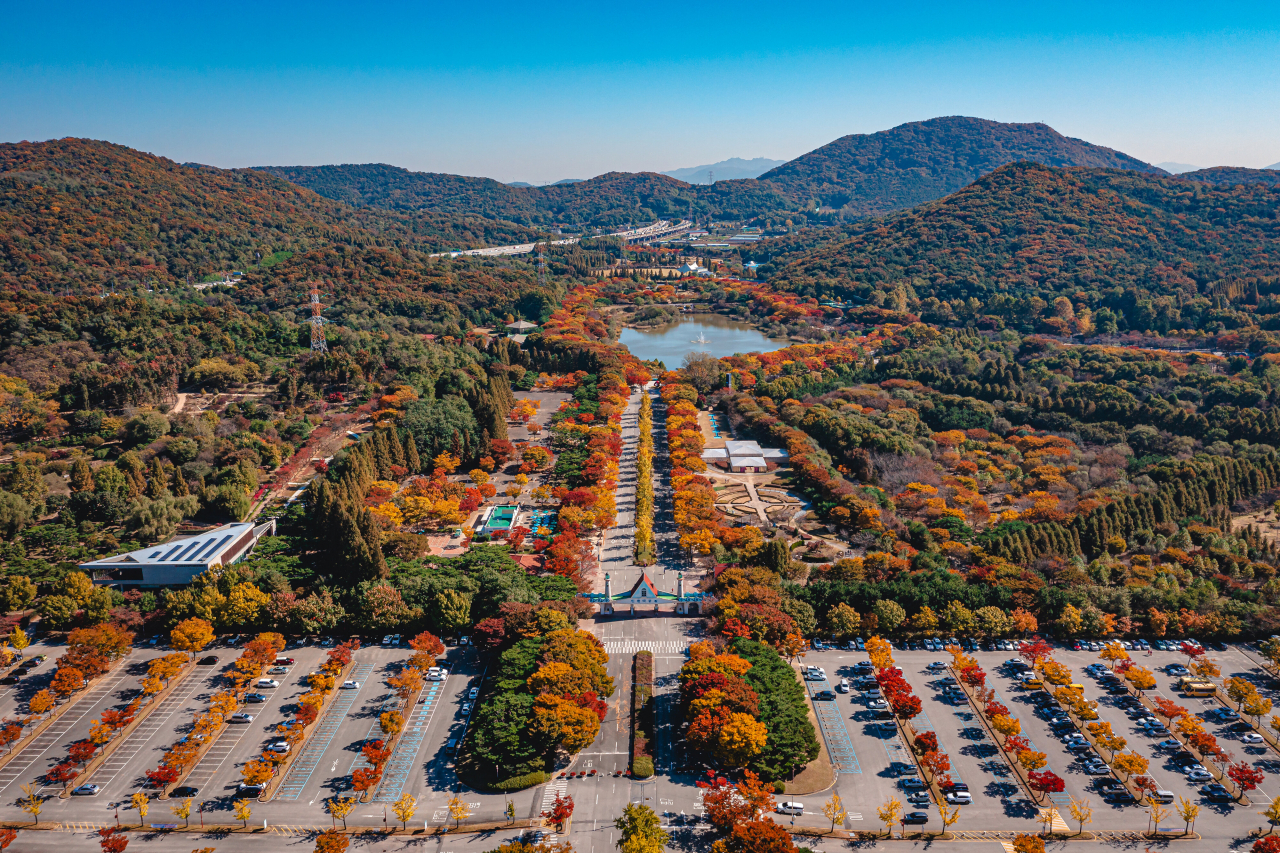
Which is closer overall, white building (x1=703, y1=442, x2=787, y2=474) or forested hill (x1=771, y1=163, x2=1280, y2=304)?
white building (x1=703, y1=442, x2=787, y2=474)

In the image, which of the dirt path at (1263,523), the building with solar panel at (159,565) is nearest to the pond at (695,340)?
the dirt path at (1263,523)

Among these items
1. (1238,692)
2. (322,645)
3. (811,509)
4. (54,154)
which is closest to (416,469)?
(322,645)

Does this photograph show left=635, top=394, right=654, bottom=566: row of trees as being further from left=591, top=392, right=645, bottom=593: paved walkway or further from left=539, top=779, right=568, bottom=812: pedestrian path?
left=539, top=779, right=568, bottom=812: pedestrian path

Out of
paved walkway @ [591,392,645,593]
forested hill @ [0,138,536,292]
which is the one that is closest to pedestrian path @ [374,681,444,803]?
paved walkway @ [591,392,645,593]

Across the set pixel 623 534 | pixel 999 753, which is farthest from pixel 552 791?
pixel 623 534

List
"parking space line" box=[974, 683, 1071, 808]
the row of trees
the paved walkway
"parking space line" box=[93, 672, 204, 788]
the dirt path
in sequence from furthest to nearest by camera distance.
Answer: the dirt path
the row of trees
the paved walkway
"parking space line" box=[93, 672, 204, 788]
"parking space line" box=[974, 683, 1071, 808]

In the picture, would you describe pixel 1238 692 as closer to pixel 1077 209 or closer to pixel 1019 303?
pixel 1019 303

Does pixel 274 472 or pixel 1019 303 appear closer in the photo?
pixel 274 472

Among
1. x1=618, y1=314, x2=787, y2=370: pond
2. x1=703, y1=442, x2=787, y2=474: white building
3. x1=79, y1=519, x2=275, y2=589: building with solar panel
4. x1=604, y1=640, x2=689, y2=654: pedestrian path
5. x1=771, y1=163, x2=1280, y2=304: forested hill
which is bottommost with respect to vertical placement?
x1=604, y1=640, x2=689, y2=654: pedestrian path

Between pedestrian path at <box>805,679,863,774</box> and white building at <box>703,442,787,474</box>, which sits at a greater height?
white building at <box>703,442,787,474</box>
